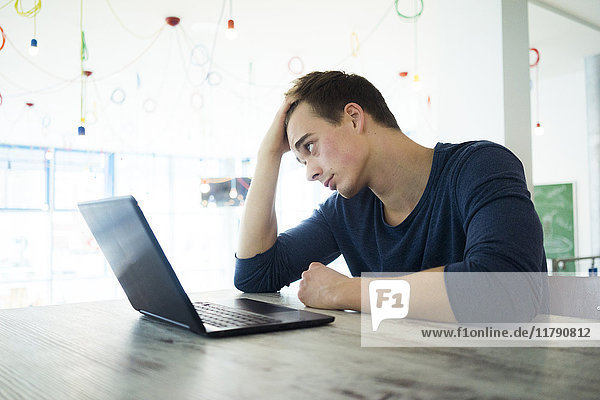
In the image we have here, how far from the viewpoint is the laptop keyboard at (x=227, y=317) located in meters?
0.84

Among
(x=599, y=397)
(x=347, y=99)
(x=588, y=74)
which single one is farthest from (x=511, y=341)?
(x=588, y=74)

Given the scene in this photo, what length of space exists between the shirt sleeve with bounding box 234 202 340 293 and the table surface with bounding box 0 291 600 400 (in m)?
0.55

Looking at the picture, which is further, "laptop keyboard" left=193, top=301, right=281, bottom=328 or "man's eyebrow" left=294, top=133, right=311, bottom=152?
"man's eyebrow" left=294, top=133, right=311, bottom=152

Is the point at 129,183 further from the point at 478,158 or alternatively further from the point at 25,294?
the point at 478,158

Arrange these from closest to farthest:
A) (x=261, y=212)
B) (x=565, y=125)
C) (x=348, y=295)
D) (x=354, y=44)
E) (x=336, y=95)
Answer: (x=348, y=295), (x=336, y=95), (x=261, y=212), (x=354, y=44), (x=565, y=125)

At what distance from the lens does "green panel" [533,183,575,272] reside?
5.82 metres

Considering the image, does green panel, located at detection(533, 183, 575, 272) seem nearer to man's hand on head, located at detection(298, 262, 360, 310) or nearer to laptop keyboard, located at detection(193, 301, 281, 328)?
man's hand on head, located at detection(298, 262, 360, 310)

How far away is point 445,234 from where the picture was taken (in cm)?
119

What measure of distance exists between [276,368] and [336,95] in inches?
33.4

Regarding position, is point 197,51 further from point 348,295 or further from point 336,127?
point 348,295

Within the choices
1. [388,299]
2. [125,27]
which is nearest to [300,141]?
[388,299]

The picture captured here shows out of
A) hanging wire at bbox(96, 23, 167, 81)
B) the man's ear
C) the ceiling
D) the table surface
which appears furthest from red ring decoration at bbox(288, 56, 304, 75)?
the table surface

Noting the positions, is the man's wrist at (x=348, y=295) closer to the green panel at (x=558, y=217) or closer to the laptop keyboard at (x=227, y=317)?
the laptop keyboard at (x=227, y=317)

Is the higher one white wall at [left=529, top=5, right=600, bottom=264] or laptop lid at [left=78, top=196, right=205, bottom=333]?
white wall at [left=529, top=5, right=600, bottom=264]
